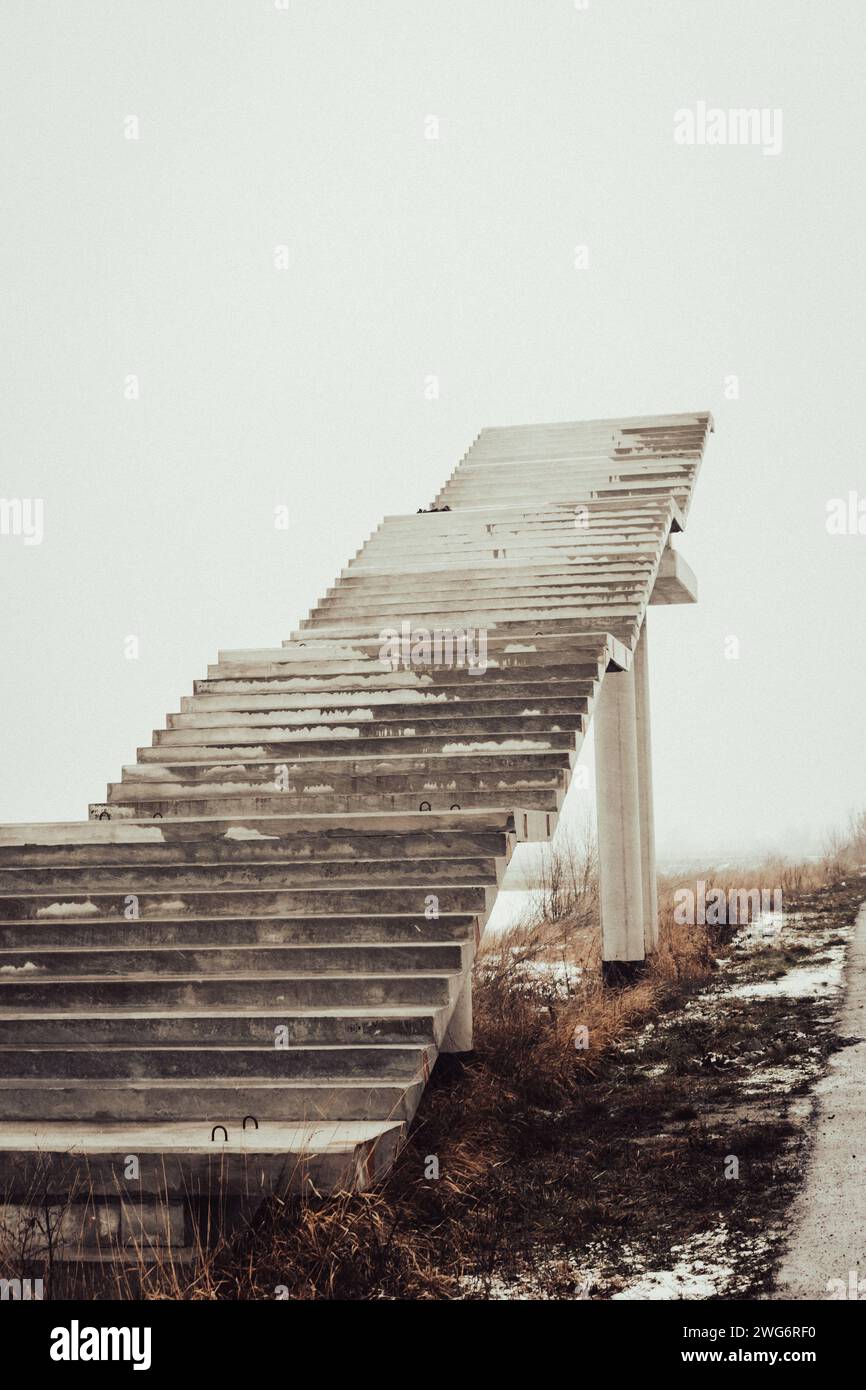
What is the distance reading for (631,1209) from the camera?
5.86m

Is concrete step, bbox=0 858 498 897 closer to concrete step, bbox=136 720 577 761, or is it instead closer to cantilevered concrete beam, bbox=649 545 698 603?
concrete step, bbox=136 720 577 761

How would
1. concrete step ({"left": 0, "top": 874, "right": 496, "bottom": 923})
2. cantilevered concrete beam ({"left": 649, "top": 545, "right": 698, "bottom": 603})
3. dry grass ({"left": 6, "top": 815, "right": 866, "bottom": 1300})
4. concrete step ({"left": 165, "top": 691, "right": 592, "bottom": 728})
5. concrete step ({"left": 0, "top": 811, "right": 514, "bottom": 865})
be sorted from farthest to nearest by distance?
1. cantilevered concrete beam ({"left": 649, "top": 545, "right": 698, "bottom": 603})
2. concrete step ({"left": 165, "top": 691, "right": 592, "bottom": 728})
3. concrete step ({"left": 0, "top": 811, "right": 514, "bottom": 865})
4. concrete step ({"left": 0, "top": 874, "right": 496, "bottom": 923})
5. dry grass ({"left": 6, "top": 815, "right": 866, "bottom": 1300})

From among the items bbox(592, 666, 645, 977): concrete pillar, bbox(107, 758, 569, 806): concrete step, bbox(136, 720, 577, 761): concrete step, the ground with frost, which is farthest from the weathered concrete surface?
bbox(592, 666, 645, 977): concrete pillar

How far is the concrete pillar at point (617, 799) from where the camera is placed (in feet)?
41.5

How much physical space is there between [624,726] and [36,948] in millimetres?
6503

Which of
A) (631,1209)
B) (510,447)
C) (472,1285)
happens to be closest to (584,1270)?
(472,1285)

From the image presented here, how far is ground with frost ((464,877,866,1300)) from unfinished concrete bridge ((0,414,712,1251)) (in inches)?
29.3

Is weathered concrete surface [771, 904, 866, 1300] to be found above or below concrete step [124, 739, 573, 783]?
below

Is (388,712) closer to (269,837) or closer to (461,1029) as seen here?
(269,837)

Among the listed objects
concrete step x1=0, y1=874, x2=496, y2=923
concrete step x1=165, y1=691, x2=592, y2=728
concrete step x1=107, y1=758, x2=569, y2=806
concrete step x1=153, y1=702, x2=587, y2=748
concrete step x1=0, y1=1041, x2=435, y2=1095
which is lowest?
concrete step x1=0, y1=1041, x2=435, y2=1095

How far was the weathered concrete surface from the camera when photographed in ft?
15.5

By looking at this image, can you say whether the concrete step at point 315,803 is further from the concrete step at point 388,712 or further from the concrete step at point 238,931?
the concrete step at point 238,931

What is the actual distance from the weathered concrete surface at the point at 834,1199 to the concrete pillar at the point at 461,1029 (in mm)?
1751

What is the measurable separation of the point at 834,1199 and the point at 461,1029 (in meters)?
2.65
